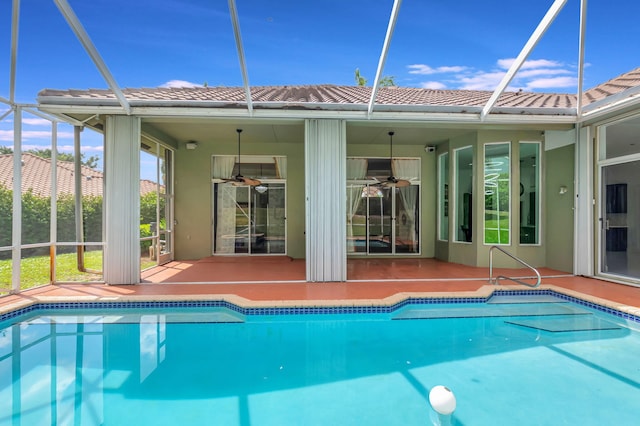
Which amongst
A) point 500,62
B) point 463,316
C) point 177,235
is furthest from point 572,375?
point 177,235

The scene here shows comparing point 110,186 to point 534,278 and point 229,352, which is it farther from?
point 534,278

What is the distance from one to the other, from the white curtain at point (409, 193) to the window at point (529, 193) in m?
2.60

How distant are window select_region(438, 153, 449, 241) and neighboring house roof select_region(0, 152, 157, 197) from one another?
7678 millimetres

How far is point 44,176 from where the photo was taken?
5.92 meters

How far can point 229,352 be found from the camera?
377 centimetres

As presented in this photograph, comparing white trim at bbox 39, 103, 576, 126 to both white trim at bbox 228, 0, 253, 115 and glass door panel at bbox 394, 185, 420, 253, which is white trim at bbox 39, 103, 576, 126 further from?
glass door panel at bbox 394, 185, 420, 253

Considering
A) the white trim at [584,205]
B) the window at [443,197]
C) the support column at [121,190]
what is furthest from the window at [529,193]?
the support column at [121,190]

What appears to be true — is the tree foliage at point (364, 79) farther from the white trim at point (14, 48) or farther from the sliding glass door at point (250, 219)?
the white trim at point (14, 48)

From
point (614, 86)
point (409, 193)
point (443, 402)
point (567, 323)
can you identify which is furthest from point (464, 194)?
point (443, 402)

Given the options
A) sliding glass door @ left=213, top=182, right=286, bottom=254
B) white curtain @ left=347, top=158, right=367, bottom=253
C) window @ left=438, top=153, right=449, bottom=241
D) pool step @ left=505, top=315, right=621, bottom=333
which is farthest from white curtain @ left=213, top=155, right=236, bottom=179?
pool step @ left=505, top=315, right=621, bottom=333

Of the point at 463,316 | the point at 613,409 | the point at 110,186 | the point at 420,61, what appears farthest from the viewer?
the point at 420,61

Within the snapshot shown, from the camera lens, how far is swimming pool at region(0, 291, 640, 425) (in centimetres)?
269

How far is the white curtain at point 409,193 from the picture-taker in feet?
30.7

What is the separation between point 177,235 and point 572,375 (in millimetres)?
8588
